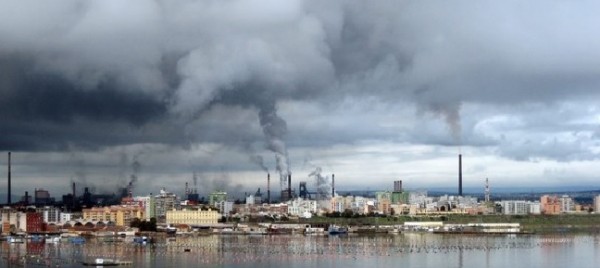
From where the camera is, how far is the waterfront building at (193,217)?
3447 inches

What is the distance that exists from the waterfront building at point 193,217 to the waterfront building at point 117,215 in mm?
3464

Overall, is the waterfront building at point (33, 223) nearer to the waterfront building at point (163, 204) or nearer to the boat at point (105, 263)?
the waterfront building at point (163, 204)

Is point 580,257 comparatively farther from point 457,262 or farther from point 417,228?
point 417,228

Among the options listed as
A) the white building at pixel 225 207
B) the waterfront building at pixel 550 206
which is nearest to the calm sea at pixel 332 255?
the white building at pixel 225 207

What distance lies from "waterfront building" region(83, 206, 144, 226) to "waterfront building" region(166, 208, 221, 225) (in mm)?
3464

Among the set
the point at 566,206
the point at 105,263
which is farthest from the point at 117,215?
the point at 566,206

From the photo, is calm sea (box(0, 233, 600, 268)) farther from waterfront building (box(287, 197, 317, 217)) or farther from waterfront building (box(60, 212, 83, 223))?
waterfront building (box(287, 197, 317, 217))

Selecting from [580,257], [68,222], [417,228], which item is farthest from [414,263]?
[68,222]

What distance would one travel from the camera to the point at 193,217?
87.9 m

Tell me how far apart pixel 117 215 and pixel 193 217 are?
732 cm

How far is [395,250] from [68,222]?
43.4 m

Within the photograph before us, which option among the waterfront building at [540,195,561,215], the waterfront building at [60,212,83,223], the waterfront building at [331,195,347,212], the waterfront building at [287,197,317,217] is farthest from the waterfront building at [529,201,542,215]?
the waterfront building at [60,212,83,223]

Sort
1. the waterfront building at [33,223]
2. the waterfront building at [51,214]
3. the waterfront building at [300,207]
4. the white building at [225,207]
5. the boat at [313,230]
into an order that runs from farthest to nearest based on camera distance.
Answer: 1. the white building at [225,207]
2. the waterfront building at [300,207]
3. the waterfront building at [51,214]
4. the boat at [313,230]
5. the waterfront building at [33,223]

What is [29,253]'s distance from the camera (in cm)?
4712
